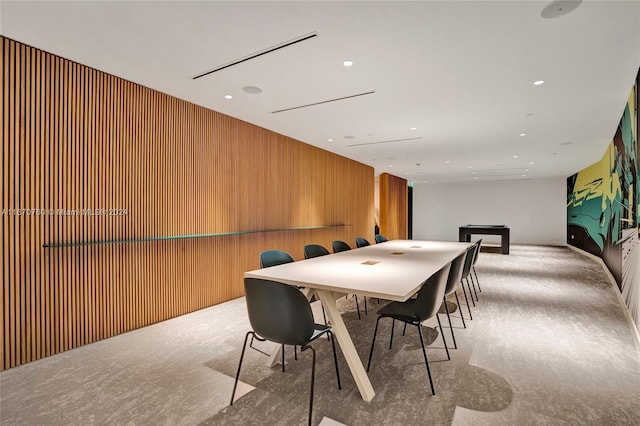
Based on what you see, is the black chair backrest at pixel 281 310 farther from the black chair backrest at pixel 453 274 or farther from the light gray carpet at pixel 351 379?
the black chair backrest at pixel 453 274

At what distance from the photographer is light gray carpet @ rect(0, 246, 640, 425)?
2.06 m

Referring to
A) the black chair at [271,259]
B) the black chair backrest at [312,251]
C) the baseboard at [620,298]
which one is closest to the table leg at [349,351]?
the black chair at [271,259]

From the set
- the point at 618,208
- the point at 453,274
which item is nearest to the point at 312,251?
the point at 453,274

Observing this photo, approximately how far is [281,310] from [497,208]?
14462 mm

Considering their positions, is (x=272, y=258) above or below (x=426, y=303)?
above

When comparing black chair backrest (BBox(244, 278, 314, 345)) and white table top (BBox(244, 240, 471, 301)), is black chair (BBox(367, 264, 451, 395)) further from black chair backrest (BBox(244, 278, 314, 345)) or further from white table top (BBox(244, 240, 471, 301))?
black chair backrest (BBox(244, 278, 314, 345))

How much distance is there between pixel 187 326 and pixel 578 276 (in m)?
7.48

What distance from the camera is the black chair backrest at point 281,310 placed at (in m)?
1.96

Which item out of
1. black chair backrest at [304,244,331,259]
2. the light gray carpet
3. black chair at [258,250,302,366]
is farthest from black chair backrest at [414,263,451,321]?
black chair backrest at [304,244,331,259]

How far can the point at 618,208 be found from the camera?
548 centimetres

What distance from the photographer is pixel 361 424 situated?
1960mm

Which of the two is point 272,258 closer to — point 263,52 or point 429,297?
point 429,297

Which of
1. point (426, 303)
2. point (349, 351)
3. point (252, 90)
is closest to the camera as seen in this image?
point (349, 351)

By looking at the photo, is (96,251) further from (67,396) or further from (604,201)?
(604,201)
